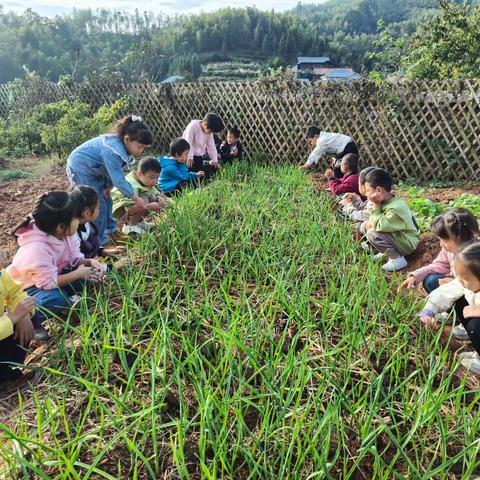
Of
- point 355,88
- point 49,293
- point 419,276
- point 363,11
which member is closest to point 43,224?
point 49,293

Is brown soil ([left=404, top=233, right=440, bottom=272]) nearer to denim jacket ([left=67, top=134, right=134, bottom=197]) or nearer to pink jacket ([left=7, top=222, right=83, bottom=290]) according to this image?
denim jacket ([left=67, top=134, right=134, bottom=197])

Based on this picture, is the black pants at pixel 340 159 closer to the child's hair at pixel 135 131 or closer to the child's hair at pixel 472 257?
the child's hair at pixel 135 131

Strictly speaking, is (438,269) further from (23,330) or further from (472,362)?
(23,330)

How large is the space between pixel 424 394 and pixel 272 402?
0.56 meters

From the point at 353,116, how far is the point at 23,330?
6.36 meters

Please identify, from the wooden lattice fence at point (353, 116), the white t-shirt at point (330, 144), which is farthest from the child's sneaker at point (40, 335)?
the wooden lattice fence at point (353, 116)

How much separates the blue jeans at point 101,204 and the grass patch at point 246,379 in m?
0.91

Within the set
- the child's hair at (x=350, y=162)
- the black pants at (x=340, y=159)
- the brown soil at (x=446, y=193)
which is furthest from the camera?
the black pants at (x=340, y=159)

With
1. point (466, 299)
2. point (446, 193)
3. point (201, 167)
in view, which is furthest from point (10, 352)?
point (446, 193)

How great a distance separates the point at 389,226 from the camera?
3.38m

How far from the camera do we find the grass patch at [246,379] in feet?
4.35

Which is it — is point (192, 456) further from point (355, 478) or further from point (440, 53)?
point (440, 53)

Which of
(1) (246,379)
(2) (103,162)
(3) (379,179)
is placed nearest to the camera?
(1) (246,379)

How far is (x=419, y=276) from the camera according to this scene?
279cm
